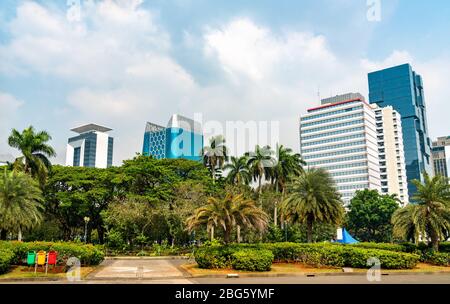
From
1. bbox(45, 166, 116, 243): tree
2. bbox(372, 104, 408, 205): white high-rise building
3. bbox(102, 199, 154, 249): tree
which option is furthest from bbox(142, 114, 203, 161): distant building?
bbox(372, 104, 408, 205): white high-rise building

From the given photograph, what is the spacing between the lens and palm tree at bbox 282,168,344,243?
30672 mm

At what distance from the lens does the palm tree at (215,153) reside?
203 ft

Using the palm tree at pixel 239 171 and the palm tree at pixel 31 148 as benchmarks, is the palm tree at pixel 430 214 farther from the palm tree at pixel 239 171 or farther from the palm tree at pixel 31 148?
the palm tree at pixel 31 148

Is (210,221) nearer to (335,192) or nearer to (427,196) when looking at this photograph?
(335,192)

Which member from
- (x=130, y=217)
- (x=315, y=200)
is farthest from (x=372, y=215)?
(x=315, y=200)

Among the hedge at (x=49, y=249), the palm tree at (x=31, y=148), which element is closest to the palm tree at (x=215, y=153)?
the palm tree at (x=31, y=148)

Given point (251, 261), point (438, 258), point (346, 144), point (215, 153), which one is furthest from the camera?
point (346, 144)

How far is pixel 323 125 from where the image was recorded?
144 metres

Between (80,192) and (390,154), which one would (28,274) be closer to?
(80,192)

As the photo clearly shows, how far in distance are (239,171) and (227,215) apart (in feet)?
111

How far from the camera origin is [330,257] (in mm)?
25750
